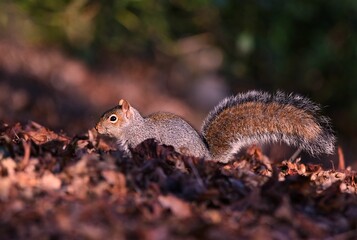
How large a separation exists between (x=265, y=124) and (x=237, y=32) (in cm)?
628

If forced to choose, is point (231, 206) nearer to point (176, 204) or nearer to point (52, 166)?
point (176, 204)

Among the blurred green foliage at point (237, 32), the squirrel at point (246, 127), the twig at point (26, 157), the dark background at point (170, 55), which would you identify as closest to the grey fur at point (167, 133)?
the squirrel at point (246, 127)

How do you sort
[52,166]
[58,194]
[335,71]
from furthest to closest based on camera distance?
[335,71]
[52,166]
[58,194]

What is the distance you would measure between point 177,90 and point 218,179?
8903 mm

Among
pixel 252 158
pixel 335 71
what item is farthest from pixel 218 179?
pixel 335 71

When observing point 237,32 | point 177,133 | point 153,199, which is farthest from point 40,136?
A: point 237,32

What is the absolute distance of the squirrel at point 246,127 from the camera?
5.02 m

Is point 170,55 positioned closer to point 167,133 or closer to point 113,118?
point 113,118

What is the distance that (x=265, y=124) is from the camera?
520cm

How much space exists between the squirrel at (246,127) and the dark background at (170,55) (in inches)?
125

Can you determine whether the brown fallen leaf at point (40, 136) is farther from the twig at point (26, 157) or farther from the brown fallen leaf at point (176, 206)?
the brown fallen leaf at point (176, 206)

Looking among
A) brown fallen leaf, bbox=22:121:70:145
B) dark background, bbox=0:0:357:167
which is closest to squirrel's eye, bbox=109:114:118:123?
brown fallen leaf, bbox=22:121:70:145

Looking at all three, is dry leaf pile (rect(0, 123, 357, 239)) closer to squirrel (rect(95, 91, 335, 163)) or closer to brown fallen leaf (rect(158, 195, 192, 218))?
brown fallen leaf (rect(158, 195, 192, 218))

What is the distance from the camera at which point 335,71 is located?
11312mm
